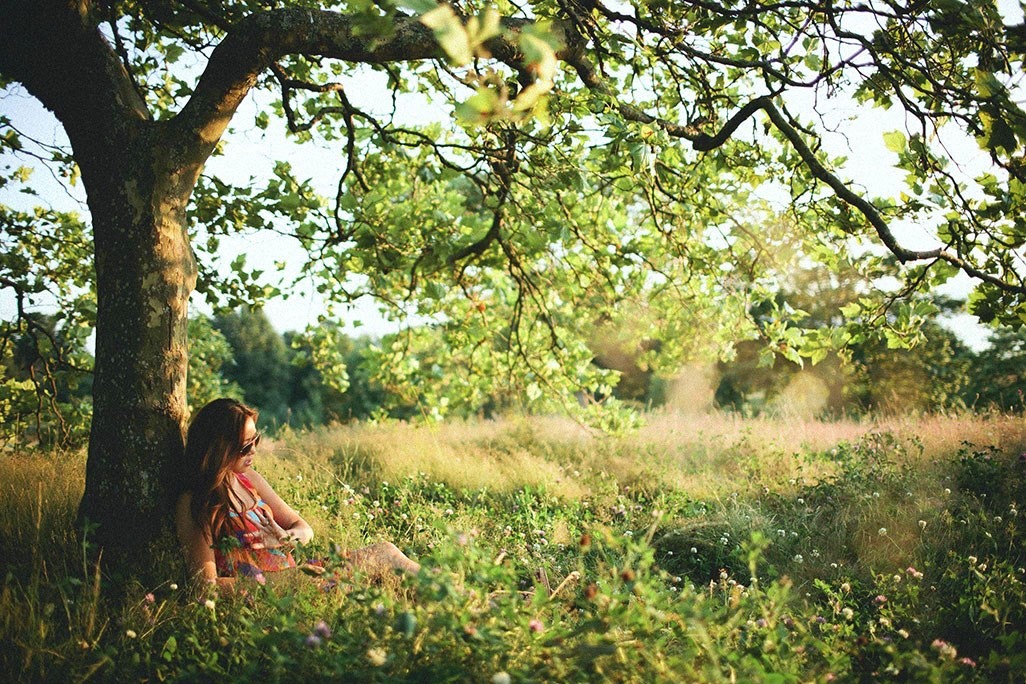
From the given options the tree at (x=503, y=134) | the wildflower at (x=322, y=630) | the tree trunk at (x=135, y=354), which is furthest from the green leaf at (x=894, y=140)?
the tree trunk at (x=135, y=354)

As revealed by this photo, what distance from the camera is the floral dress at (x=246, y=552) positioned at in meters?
2.85

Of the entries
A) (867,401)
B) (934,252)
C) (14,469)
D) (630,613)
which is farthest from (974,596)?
(867,401)

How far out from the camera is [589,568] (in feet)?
12.7

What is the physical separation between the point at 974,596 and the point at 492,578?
8.97 ft

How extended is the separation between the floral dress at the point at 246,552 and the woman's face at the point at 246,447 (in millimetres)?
199

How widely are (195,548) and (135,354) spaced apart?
37.1 inches

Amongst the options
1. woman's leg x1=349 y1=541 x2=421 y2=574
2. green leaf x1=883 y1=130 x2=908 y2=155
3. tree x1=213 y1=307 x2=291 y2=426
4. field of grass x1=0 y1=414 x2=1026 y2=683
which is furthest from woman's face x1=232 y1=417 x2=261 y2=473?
A: tree x1=213 y1=307 x2=291 y2=426

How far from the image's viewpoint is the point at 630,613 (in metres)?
1.67

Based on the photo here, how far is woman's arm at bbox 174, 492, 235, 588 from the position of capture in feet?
8.81

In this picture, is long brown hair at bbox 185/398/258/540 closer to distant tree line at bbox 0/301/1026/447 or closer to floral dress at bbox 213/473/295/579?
floral dress at bbox 213/473/295/579

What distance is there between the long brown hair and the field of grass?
264mm

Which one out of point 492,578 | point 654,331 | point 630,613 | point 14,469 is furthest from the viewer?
point 654,331

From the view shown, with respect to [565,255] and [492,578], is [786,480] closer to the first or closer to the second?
[565,255]

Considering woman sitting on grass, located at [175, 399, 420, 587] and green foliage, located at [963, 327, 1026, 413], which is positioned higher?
green foliage, located at [963, 327, 1026, 413]
